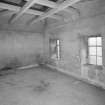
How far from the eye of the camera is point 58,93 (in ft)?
9.41

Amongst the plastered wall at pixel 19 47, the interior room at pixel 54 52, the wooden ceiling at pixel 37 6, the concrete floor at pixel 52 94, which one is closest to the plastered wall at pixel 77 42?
the interior room at pixel 54 52

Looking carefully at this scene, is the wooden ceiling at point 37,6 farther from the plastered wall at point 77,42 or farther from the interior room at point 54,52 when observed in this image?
the plastered wall at point 77,42

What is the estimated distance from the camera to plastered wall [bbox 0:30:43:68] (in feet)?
16.5

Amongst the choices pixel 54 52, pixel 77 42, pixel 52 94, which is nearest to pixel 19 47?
pixel 54 52

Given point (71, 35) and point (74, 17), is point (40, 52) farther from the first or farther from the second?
point (74, 17)

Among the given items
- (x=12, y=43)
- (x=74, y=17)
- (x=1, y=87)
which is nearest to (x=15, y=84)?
(x=1, y=87)

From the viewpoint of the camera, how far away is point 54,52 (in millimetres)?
5641

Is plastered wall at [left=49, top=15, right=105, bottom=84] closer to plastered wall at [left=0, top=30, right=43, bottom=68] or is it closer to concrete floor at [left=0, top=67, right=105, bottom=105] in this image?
concrete floor at [left=0, top=67, right=105, bottom=105]

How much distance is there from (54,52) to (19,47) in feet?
6.92

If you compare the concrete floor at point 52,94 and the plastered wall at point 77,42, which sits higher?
the plastered wall at point 77,42

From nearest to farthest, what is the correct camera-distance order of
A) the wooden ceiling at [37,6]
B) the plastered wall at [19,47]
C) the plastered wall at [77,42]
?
1. the wooden ceiling at [37,6]
2. the plastered wall at [77,42]
3. the plastered wall at [19,47]

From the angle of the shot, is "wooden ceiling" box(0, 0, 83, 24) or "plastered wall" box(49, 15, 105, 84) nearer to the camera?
"wooden ceiling" box(0, 0, 83, 24)

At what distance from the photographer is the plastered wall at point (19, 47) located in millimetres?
5016

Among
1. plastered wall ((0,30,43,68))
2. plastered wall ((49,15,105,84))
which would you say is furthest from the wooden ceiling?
plastered wall ((0,30,43,68))
